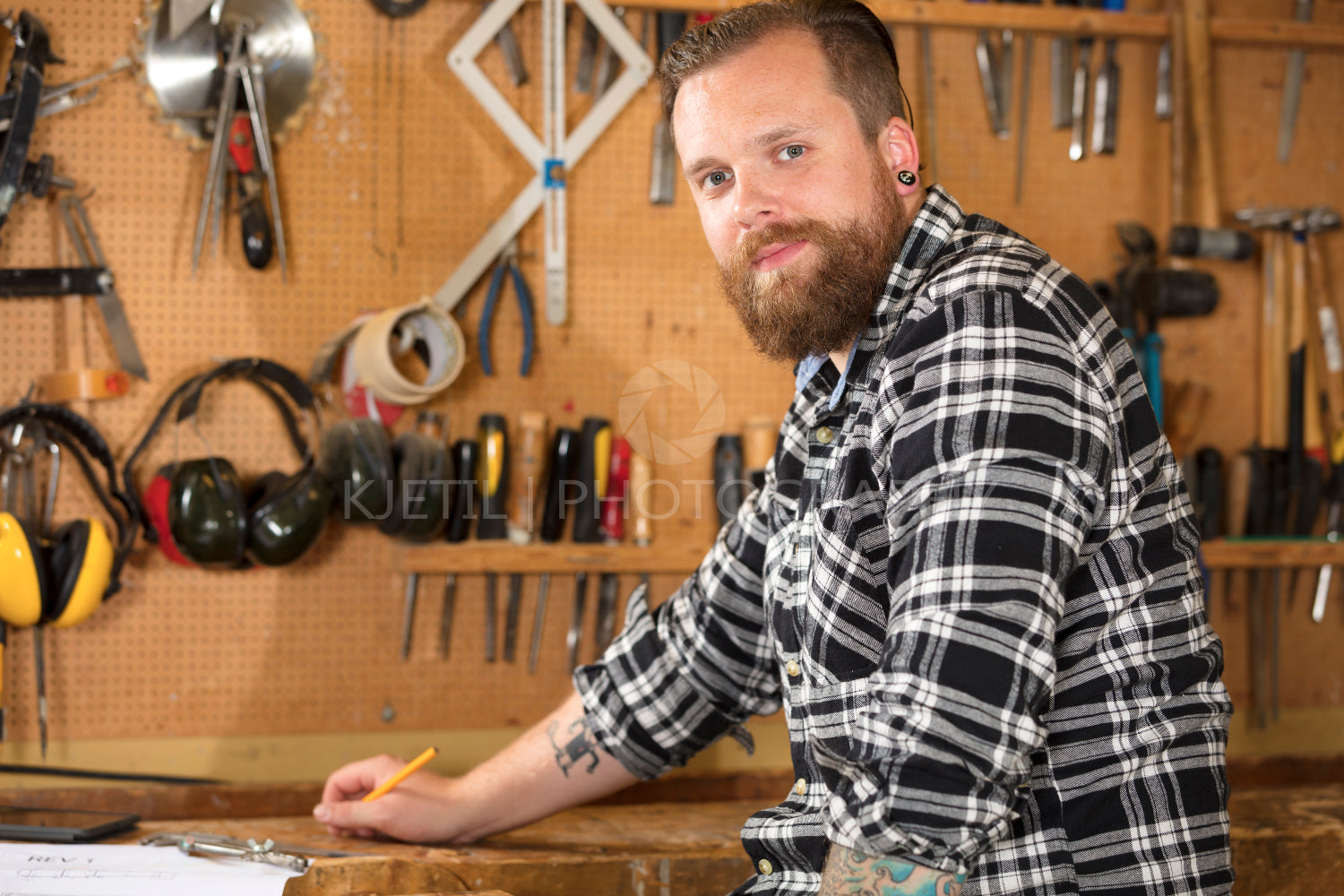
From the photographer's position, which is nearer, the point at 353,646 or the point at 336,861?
the point at 336,861

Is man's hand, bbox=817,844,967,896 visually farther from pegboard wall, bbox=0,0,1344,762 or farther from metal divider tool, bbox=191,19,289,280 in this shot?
metal divider tool, bbox=191,19,289,280

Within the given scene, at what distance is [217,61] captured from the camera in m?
1.83

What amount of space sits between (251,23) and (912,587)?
1.65 metres

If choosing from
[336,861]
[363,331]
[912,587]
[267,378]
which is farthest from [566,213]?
[912,587]

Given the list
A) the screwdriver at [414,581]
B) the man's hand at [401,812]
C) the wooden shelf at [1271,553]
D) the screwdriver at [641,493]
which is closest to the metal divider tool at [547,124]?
the screwdriver at [414,581]

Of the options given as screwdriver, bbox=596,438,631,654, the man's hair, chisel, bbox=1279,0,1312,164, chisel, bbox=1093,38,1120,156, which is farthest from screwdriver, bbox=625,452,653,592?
chisel, bbox=1279,0,1312,164

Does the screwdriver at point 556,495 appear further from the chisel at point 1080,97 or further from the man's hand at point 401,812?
the chisel at point 1080,97

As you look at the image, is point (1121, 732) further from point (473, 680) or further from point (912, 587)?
point (473, 680)

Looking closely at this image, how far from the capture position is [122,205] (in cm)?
185

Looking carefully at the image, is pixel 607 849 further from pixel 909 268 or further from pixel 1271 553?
pixel 1271 553

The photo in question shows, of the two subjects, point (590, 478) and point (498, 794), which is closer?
point (498, 794)

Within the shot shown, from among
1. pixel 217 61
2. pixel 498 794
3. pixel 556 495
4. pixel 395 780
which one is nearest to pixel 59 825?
pixel 395 780

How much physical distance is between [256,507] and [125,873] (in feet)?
2.59

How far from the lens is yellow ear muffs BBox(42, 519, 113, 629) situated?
1701 mm
